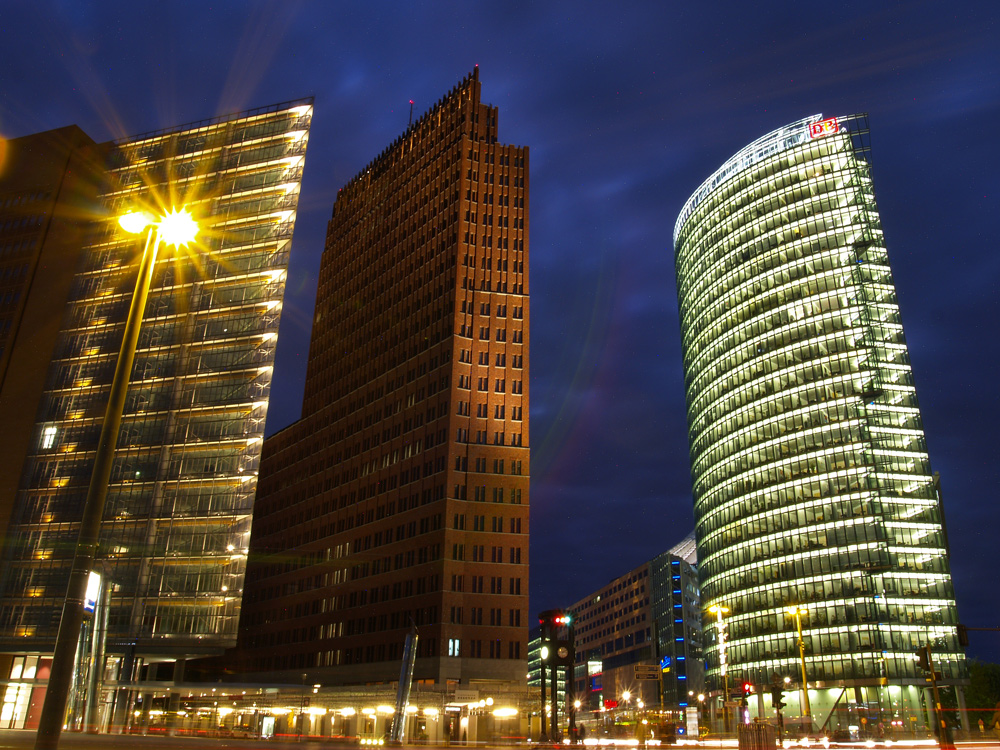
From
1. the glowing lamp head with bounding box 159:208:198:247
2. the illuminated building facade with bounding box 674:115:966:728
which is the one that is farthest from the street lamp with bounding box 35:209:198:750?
the illuminated building facade with bounding box 674:115:966:728

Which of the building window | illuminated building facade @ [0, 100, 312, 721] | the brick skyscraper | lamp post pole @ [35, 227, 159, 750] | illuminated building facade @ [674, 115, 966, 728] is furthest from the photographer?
illuminated building facade @ [674, 115, 966, 728]

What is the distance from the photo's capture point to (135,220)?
18969 millimetres

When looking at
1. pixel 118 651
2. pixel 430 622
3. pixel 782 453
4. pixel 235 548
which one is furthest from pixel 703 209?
pixel 118 651

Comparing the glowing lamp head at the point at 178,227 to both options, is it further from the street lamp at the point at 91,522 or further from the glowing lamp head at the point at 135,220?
→ the glowing lamp head at the point at 135,220

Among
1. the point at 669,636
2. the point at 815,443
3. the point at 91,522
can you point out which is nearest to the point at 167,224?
the point at 91,522

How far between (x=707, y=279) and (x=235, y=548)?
97337 mm

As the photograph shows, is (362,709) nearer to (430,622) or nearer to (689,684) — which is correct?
(430,622)

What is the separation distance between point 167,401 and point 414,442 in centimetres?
3209

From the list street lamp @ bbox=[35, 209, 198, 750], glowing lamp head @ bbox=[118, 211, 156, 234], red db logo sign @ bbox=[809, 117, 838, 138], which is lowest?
street lamp @ bbox=[35, 209, 198, 750]

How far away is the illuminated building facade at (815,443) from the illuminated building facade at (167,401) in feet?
248

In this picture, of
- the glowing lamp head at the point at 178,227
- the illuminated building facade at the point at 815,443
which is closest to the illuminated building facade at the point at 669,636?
the illuminated building facade at the point at 815,443

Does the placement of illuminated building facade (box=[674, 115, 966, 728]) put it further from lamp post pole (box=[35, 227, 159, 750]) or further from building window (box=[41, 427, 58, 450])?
Answer: lamp post pole (box=[35, 227, 159, 750])

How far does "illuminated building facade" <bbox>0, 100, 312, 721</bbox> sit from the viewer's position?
7431 centimetres

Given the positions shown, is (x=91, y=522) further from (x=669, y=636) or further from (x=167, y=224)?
(x=669, y=636)
